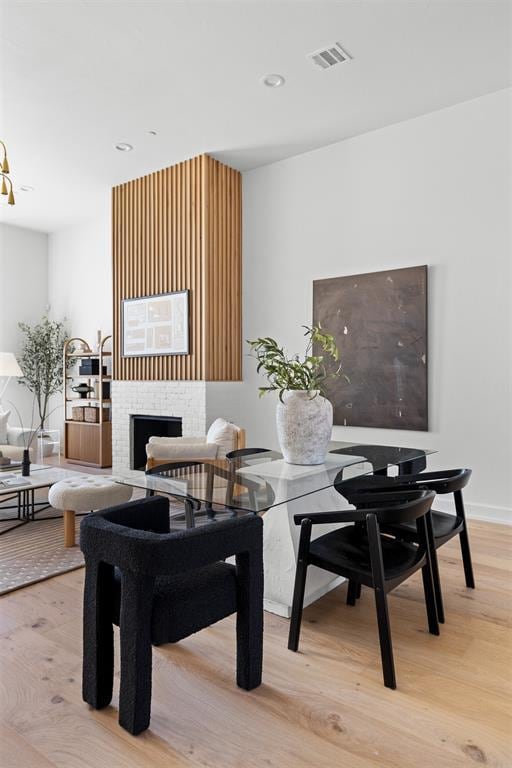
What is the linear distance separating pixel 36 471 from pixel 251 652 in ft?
10.2

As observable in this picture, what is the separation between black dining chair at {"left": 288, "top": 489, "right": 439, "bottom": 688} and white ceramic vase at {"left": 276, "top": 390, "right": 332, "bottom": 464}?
421 millimetres

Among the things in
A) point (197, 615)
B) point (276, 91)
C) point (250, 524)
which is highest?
point (276, 91)

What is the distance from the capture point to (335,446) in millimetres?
3428

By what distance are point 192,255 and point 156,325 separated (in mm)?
865

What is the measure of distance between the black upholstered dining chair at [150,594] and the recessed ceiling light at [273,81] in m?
3.33

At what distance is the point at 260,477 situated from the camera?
7.64ft

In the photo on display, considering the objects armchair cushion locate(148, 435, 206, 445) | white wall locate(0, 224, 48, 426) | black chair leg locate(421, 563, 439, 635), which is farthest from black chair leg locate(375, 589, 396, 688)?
white wall locate(0, 224, 48, 426)

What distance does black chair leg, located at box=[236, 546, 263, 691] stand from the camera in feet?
5.87

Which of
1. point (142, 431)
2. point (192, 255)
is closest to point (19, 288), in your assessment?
point (142, 431)

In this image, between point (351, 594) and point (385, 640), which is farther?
point (351, 594)

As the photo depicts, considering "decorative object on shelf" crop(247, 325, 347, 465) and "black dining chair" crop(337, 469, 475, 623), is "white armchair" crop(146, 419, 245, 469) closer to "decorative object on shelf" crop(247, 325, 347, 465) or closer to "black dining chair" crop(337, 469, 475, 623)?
"decorative object on shelf" crop(247, 325, 347, 465)

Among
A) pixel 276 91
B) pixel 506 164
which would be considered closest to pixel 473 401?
pixel 506 164

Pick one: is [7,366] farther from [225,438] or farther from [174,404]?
[225,438]

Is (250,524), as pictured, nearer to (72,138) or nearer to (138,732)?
(138,732)
